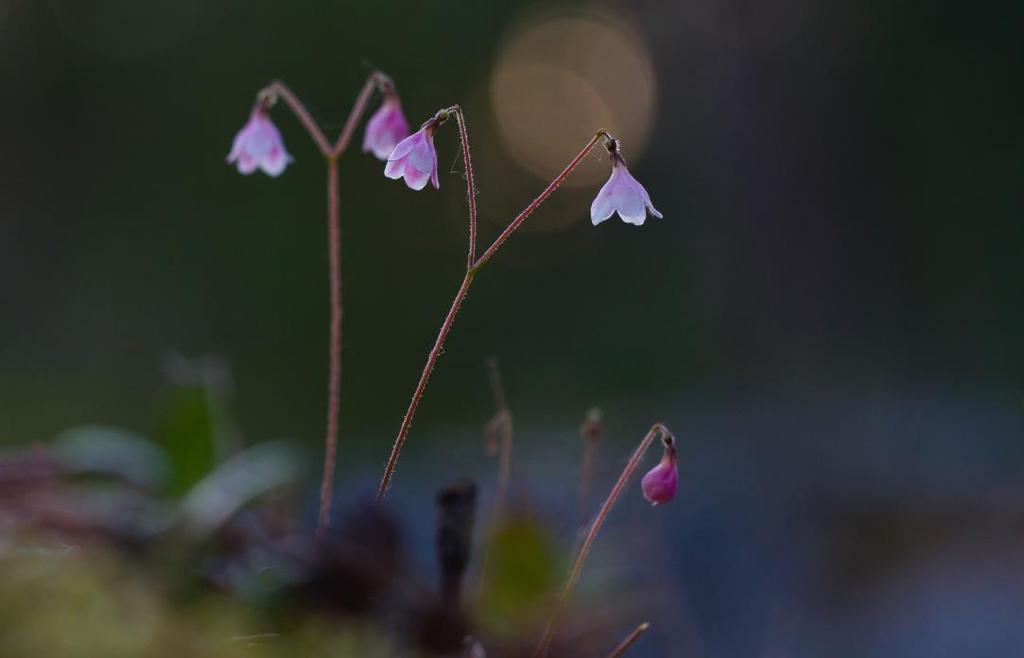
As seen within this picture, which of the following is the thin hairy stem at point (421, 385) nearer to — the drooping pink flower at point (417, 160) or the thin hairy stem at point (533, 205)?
the thin hairy stem at point (533, 205)

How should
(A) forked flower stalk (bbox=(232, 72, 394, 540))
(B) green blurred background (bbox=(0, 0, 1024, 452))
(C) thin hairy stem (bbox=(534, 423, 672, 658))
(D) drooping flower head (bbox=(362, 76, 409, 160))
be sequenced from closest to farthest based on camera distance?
(C) thin hairy stem (bbox=(534, 423, 672, 658)) < (A) forked flower stalk (bbox=(232, 72, 394, 540)) < (D) drooping flower head (bbox=(362, 76, 409, 160)) < (B) green blurred background (bbox=(0, 0, 1024, 452))

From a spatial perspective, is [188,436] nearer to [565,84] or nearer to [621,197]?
[621,197]

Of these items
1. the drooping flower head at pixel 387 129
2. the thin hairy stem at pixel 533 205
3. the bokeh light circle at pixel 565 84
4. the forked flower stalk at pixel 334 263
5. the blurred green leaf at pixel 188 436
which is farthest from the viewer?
the bokeh light circle at pixel 565 84

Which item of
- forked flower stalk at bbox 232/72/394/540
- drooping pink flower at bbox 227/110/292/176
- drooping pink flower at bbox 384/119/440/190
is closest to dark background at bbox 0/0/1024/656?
drooping pink flower at bbox 227/110/292/176

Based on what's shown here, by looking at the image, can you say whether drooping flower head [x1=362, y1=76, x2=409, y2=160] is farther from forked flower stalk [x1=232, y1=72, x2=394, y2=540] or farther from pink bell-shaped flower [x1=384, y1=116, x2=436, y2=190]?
pink bell-shaped flower [x1=384, y1=116, x2=436, y2=190]

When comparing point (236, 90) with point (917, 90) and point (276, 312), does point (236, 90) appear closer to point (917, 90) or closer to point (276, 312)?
point (276, 312)

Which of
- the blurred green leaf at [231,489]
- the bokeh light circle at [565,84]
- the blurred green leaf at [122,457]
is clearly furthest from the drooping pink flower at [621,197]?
the bokeh light circle at [565,84]
